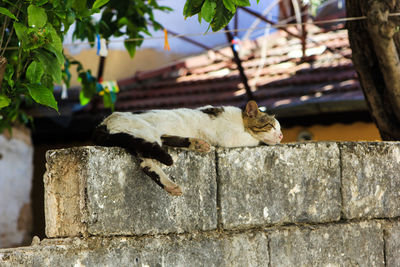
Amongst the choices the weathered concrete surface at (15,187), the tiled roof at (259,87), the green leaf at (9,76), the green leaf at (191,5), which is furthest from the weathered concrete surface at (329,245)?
the weathered concrete surface at (15,187)

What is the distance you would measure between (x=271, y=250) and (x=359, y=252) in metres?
A: 0.63

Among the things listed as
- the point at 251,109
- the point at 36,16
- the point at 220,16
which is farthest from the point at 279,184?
the point at 36,16

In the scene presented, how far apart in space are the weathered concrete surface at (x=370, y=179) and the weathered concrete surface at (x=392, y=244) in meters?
0.09

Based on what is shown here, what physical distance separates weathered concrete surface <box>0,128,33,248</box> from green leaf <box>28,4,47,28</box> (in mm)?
5410

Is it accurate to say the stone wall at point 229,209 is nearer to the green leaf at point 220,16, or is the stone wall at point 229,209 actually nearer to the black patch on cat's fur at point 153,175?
the black patch on cat's fur at point 153,175

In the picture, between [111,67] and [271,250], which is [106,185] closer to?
[271,250]

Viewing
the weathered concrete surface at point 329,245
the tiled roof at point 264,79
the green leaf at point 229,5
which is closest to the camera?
the green leaf at point 229,5

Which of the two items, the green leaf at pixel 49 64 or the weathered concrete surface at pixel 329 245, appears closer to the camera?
the green leaf at pixel 49 64

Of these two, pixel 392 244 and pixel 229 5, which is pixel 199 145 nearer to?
pixel 229 5

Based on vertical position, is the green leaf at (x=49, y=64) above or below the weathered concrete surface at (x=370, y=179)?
above

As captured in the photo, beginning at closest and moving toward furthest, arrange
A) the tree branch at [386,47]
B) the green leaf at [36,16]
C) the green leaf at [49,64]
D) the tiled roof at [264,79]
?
the green leaf at [36,16], the green leaf at [49,64], the tree branch at [386,47], the tiled roof at [264,79]

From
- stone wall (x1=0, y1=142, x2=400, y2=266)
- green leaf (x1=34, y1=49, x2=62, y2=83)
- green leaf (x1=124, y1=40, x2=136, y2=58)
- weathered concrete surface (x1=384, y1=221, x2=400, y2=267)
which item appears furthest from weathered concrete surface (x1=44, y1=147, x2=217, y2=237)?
green leaf (x1=124, y1=40, x2=136, y2=58)

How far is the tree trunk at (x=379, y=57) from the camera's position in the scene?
4.35m

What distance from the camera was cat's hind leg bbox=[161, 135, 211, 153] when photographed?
307cm
